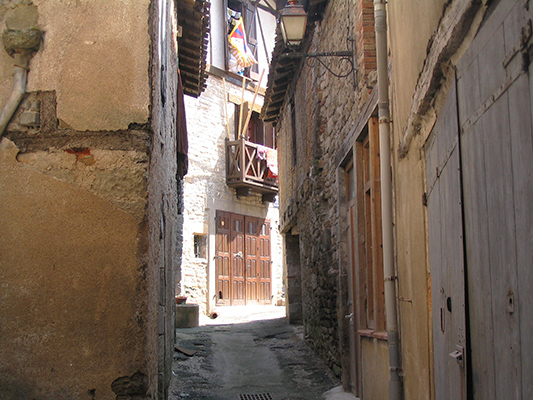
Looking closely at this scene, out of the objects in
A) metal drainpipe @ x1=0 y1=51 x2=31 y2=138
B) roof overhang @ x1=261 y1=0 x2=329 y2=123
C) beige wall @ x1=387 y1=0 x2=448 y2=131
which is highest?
roof overhang @ x1=261 y1=0 x2=329 y2=123

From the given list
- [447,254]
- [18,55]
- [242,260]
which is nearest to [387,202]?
[447,254]

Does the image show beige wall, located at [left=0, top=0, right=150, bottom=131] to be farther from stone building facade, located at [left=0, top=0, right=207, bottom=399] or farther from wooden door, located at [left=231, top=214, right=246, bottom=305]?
wooden door, located at [left=231, top=214, right=246, bottom=305]

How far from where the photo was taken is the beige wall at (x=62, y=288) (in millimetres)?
2693

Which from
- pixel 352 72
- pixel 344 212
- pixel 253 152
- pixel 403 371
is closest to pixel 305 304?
pixel 344 212

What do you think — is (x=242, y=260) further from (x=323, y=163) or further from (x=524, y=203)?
(x=524, y=203)

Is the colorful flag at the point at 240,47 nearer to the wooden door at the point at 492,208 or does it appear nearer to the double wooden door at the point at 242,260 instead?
the double wooden door at the point at 242,260

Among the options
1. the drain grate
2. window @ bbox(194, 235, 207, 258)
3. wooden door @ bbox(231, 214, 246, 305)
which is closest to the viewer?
the drain grate

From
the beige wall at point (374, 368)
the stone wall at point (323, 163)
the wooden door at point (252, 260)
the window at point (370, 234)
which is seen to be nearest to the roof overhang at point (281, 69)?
the stone wall at point (323, 163)

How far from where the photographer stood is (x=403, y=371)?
152 inches

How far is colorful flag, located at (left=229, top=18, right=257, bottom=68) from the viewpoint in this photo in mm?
16000

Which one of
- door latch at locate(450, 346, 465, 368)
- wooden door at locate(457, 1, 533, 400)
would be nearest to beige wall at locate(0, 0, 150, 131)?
wooden door at locate(457, 1, 533, 400)

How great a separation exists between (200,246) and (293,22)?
31.7 feet

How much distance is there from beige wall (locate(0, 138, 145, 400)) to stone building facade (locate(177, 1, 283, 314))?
10.9 metres

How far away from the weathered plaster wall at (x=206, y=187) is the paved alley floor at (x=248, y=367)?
3.29 metres
